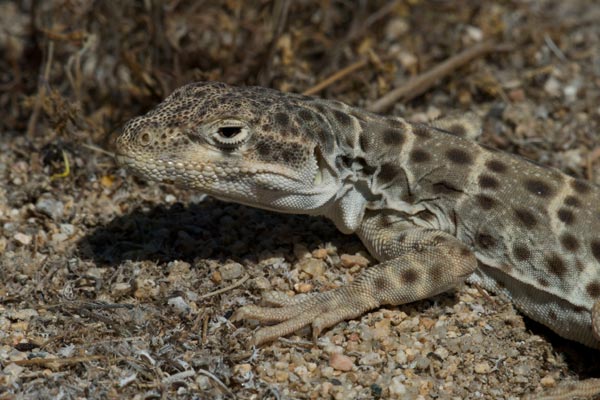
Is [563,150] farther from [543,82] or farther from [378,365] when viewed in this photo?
[378,365]

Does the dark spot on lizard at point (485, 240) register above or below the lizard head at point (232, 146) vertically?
below

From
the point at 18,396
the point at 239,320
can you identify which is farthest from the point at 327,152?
the point at 18,396

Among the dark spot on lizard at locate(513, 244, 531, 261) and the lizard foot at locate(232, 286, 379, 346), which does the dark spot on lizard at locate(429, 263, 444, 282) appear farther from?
the dark spot on lizard at locate(513, 244, 531, 261)

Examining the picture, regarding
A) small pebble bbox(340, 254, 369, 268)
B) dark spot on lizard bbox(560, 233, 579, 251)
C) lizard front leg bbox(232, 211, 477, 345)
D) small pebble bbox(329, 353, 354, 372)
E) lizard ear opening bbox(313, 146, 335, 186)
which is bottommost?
small pebble bbox(329, 353, 354, 372)

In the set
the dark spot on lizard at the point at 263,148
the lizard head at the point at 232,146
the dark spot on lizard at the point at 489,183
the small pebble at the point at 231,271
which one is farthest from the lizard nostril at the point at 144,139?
the dark spot on lizard at the point at 489,183

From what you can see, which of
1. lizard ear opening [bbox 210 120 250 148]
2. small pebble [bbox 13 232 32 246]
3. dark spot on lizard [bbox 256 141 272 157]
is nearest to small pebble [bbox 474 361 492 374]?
dark spot on lizard [bbox 256 141 272 157]

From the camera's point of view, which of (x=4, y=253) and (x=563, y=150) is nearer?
(x=4, y=253)

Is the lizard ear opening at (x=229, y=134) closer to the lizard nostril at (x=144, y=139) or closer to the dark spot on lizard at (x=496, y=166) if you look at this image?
the lizard nostril at (x=144, y=139)

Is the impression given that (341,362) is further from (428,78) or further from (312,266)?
(428,78)
